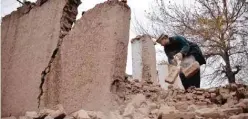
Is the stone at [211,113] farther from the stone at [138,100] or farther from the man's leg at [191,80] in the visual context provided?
the man's leg at [191,80]

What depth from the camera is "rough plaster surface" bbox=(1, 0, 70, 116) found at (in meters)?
3.54

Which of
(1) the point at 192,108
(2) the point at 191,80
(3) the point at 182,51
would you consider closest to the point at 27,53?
(3) the point at 182,51

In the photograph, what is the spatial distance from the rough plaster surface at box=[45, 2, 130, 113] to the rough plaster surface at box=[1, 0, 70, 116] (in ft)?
0.87

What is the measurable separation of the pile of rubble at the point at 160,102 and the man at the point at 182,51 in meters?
0.65

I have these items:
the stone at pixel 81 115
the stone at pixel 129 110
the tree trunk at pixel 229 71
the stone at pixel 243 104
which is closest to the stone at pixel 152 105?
the stone at pixel 129 110

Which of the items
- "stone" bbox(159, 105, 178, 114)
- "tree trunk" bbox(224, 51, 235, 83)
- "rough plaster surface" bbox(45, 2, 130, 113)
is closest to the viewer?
"stone" bbox(159, 105, 178, 114)

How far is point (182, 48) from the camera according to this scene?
381 centimetres

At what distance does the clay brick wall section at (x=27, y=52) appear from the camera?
354cm

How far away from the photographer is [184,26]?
33.9ft

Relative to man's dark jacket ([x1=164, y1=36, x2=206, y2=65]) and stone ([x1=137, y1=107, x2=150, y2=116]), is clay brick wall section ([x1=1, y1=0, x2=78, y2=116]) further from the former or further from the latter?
man's dark jacket ([x1=164, y1=36, x2=206, y2=65])

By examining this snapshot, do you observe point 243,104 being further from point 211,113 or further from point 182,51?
point 182,51

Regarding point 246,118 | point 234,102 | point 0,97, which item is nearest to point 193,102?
point 234,102

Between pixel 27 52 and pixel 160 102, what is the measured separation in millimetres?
1823

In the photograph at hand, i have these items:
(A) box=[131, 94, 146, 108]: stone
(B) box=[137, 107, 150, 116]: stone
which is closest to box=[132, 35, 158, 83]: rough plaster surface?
(A) box=[131, 94, 146, 108]: stone
